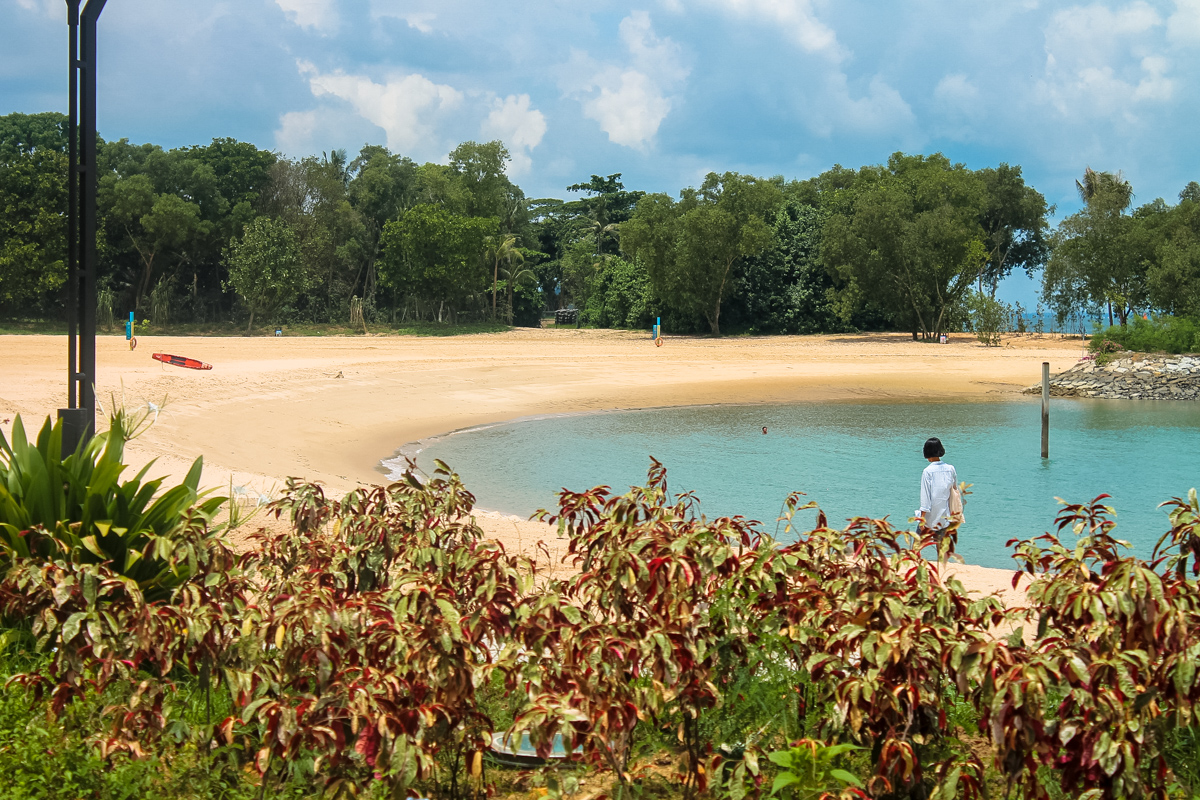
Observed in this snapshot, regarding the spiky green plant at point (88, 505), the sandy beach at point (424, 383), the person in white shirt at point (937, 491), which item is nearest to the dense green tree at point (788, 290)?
the sandy beach at point (424, 383)

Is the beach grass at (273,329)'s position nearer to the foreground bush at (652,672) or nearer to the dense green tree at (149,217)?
the dense green tree at (149,217)

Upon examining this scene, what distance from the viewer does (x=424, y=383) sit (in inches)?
1094

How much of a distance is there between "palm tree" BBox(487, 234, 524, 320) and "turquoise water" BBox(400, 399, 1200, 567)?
1240 inches

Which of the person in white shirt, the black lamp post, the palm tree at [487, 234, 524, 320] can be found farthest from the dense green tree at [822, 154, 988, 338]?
the black lamp post

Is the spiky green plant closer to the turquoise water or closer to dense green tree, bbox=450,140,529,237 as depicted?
the turquoise water

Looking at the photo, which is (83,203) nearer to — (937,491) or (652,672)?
(652,672)

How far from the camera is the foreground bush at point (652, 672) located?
290cm

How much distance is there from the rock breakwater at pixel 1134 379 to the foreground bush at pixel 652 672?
30.1 m

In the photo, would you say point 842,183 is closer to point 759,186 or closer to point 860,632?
point 759,186

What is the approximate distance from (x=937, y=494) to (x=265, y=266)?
4796 cm

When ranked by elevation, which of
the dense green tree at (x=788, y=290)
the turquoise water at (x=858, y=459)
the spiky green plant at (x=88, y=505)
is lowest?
the turquoise water at (x=858, y=459)

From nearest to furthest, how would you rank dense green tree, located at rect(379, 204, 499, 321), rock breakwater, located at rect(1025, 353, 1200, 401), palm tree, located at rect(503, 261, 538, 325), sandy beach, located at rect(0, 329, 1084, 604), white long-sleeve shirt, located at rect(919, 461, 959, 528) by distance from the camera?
white long-sleeve shirt, located at rect(919, 461, 959, 528), sandy beach, located at rect(0, 329, 1084, 604), rock breakwater, located at rect(1025, 353, 1200, 401), dense green tree, located at rect(379, 204, 499, 321), palm tree, located at rect(503, 261, 538, 325)

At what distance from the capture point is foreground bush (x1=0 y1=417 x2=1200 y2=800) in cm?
290

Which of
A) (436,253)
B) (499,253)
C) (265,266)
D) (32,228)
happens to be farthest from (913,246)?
(32,228)
